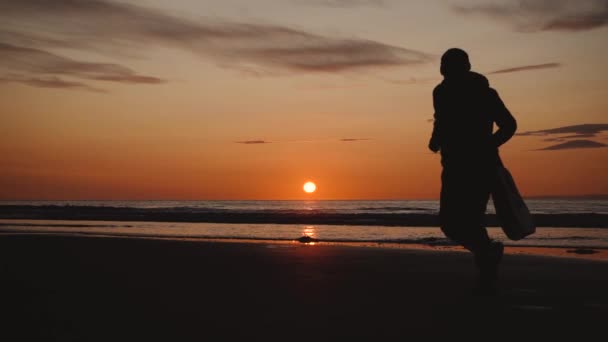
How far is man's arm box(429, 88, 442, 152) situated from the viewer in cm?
495

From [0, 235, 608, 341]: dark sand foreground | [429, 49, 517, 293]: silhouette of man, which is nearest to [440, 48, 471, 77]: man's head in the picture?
[429, 49, 517, 293]: silhouette of man

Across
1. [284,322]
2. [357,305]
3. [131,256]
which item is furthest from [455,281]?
[131,256]

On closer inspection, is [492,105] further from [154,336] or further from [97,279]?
[97,279]

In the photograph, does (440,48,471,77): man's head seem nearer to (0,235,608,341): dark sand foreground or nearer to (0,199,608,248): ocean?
(0,235,608,341): dark sand foreground

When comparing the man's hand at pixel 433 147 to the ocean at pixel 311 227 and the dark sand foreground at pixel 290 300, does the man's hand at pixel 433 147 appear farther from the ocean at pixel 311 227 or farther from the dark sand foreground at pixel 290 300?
the ocean at pixel 311 227

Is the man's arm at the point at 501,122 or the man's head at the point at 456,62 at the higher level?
the man's head at the point at 456,62

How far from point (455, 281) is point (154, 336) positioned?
127 inches

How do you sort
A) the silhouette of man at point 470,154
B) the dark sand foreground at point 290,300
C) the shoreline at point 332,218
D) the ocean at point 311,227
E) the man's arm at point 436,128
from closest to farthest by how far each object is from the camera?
the dark sand foreground at point 290,300, the silhouette of man at point 470,154, the man's arm at point 436,128, the ocean at point 311,227, the shoreline at point 332,218

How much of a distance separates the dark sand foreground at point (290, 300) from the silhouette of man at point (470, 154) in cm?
40

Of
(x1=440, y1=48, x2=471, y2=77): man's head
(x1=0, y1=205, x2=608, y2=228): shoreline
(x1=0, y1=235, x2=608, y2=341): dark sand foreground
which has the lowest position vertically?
(x1=0, y1=205, x2=608, y2=228): shoreline

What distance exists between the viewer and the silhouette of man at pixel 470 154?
15.6 ft

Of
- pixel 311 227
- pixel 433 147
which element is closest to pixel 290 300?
pixel 433 147

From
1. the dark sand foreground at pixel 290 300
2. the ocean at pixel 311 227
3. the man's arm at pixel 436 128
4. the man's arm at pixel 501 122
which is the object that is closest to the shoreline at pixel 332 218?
the ocean at pixel 311 227

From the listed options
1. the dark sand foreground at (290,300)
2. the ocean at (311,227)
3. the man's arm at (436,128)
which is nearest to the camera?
the dark sand foreground at (290,300)
